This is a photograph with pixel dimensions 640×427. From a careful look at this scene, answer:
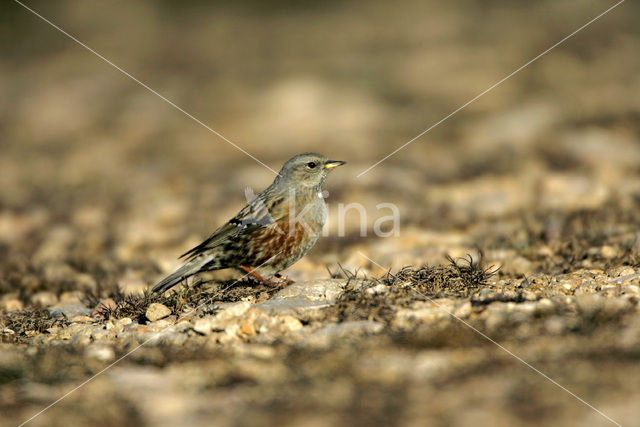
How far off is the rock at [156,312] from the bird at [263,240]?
1002 mm

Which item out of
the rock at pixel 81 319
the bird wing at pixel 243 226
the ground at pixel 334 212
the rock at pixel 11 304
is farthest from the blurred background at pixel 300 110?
the rock at pixel 81 319

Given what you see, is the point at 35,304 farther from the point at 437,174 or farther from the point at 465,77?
the point at 465,77

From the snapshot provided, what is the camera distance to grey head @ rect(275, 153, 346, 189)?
7.49 meters

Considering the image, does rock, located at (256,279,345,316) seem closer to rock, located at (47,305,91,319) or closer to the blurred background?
rock, located at (47,305,91,319)

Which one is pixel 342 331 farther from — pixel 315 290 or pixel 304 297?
pixel 315 290

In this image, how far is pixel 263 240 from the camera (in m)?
6.77

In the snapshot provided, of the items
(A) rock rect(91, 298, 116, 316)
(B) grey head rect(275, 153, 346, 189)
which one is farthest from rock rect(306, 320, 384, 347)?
(B) grey head rect(275, 153, 346, 189)

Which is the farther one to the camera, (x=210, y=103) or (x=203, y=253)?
(x=210, y=103)

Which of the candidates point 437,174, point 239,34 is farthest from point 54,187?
point 239,34

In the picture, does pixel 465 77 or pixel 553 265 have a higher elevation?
pixel 465 77

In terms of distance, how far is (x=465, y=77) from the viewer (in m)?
15.4

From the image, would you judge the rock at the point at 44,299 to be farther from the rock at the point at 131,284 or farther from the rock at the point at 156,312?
the rock at the point at 156,312

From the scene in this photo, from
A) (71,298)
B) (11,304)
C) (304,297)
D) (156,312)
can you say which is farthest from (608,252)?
(11,304)

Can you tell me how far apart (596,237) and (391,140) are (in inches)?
248
